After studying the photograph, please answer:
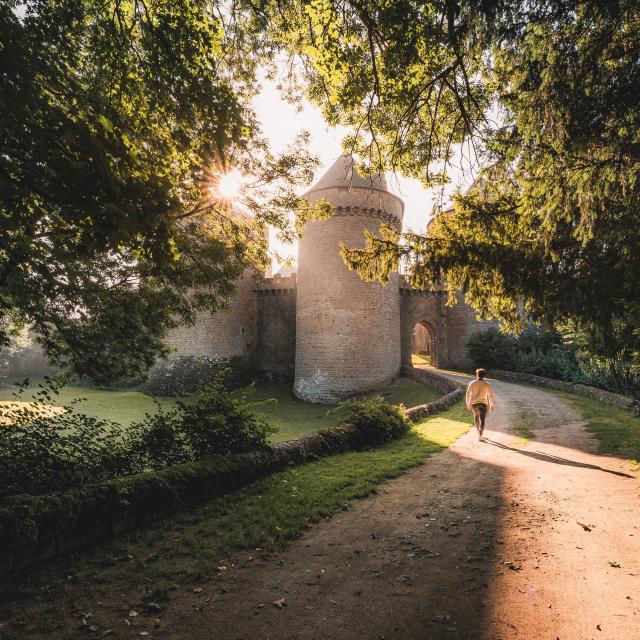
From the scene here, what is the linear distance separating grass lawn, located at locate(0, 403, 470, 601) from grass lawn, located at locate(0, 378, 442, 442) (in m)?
7.14

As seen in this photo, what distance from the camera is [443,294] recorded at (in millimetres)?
26578

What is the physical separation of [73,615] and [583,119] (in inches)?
245

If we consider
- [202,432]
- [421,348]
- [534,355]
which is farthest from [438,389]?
[421,348]

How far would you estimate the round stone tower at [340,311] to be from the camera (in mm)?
20453

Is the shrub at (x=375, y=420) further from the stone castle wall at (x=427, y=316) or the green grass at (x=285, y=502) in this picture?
the stone castle wall at (x=427, y=316)

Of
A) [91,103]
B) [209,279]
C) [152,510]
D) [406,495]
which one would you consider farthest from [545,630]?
[209,279]

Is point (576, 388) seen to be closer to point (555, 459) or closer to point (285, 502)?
point (555, 459)

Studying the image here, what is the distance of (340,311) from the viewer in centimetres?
2053

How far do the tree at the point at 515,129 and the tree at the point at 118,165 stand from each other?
138 cm

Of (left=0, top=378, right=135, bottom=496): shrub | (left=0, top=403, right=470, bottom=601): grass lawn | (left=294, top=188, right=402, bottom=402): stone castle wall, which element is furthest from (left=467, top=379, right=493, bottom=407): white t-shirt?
(left=294, top=188, right=402, bottom=402): stone castle wall

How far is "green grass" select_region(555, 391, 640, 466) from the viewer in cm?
681

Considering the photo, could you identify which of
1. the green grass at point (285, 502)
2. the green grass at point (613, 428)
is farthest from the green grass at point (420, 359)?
the green grass at point (285, 502)

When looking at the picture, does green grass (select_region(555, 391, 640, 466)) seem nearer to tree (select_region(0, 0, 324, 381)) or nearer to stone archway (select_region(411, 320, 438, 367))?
tree (select_region(0, 0, 324, 381))

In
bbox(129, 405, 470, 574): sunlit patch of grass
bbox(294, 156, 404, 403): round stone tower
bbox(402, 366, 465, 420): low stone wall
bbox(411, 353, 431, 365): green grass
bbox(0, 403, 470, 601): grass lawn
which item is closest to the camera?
bbox(0, 403, 470, 601): grass lawn
